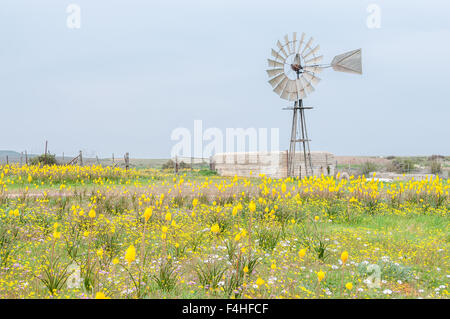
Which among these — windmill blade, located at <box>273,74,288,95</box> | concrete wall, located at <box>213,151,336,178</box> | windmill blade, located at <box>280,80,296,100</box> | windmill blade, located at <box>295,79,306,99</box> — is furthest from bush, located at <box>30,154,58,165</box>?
windmill blade, located at <box>295,79,306,99</box>

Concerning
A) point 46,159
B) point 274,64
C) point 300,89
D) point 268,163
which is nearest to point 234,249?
point 300,89

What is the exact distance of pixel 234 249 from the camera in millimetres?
5094

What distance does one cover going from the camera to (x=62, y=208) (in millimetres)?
9094

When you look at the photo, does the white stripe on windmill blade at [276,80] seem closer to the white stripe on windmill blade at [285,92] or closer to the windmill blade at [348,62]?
the white stripe on windmill blade at [285,92]

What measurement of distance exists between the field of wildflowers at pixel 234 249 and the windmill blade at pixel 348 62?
10544 millimetres

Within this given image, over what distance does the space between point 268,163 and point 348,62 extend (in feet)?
29.8

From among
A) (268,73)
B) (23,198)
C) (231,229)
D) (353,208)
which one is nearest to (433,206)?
(353,208)

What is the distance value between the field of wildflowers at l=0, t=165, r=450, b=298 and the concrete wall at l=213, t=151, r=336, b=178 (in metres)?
14.0

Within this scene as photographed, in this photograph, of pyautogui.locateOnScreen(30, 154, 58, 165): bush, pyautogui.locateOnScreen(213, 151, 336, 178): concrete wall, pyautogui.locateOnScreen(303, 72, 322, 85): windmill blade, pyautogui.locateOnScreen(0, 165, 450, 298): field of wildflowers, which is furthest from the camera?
pyautogui.locateOnScreen(30, 154, 58, 165): bush

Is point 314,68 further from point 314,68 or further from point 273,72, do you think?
point 273,72

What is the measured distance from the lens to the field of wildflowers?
14.0ft

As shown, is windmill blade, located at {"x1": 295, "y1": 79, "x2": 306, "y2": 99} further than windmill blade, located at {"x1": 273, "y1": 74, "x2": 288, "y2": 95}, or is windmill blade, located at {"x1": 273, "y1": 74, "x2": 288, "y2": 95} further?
windmill blade, located at {"x1": 273, "y1": 74, "x2": 288, "y2": 95}

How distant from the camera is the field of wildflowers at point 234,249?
4.26 metres

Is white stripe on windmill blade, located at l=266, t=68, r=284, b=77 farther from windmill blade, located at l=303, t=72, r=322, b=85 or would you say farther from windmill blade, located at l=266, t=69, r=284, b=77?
windmill blade, located at l=303, t=72, r=322, b=85
